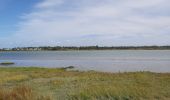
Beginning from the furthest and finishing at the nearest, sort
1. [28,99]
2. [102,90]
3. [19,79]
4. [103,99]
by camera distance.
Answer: [19,79], [102,90], [103,99], [28,99]

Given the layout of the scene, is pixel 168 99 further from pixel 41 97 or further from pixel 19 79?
pixel 19 79

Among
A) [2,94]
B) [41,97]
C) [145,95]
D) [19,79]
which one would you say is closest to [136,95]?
[145,95]

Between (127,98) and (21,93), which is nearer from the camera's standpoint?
(21,93)

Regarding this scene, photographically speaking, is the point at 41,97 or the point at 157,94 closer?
the point at 41,97

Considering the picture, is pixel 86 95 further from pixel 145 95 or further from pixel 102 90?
pixel 145 95

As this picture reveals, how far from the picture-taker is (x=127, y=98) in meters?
11.2

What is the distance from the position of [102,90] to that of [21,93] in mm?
3115

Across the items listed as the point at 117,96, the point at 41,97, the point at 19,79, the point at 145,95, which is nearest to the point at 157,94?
the point at 145,95

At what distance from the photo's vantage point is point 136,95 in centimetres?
1152

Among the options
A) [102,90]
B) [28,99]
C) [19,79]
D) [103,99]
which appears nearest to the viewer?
[28,99]

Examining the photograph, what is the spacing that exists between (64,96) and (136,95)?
8.85 feet

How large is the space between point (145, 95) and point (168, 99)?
2.73 feet

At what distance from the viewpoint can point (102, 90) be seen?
1202 cm

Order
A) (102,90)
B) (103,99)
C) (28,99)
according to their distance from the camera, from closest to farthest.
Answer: (28,99)
(103,99)
(102,90)
